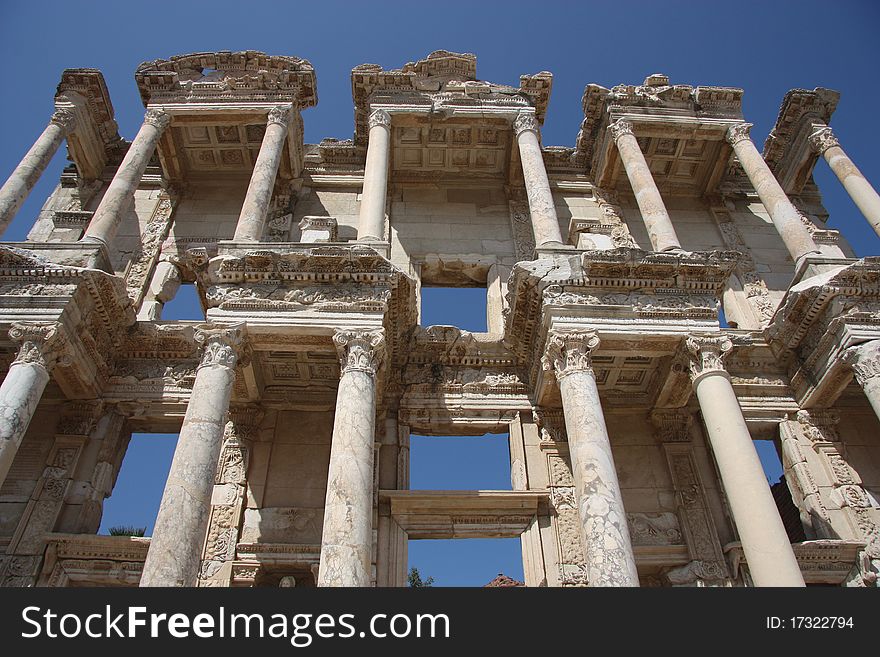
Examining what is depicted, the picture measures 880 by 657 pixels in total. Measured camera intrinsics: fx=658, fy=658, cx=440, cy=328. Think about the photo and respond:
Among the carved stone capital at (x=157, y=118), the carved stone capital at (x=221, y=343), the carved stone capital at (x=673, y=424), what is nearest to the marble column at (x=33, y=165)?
the carved stone capital at (x=157, y=118)

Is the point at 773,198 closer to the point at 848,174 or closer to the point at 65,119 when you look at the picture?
the point at 848,174

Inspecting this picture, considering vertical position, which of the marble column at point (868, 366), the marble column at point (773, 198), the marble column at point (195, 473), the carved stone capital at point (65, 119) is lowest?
the marble column at point (195, 473)

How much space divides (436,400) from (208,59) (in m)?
11.7

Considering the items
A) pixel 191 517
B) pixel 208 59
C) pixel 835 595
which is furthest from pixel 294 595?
pixel 208 59

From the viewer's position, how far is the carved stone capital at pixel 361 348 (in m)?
11.1

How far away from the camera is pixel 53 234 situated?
54.2 ft

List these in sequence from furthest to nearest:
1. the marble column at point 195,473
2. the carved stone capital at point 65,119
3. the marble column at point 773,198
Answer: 1. the carved stone capital at point 65,119
2. the marble column at point 773,198
3. the marble column at point 195,473

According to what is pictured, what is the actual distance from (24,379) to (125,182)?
571cm

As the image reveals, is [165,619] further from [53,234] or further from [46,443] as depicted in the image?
[53,234]

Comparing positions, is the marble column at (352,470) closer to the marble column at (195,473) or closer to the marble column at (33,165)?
the marble column at (195,473)

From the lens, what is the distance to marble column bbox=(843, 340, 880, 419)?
1124 centimetres

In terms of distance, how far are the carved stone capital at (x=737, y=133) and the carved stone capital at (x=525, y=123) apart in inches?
203

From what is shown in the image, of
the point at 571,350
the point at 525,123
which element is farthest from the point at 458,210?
the point at 571,350

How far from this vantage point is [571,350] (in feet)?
37.2
